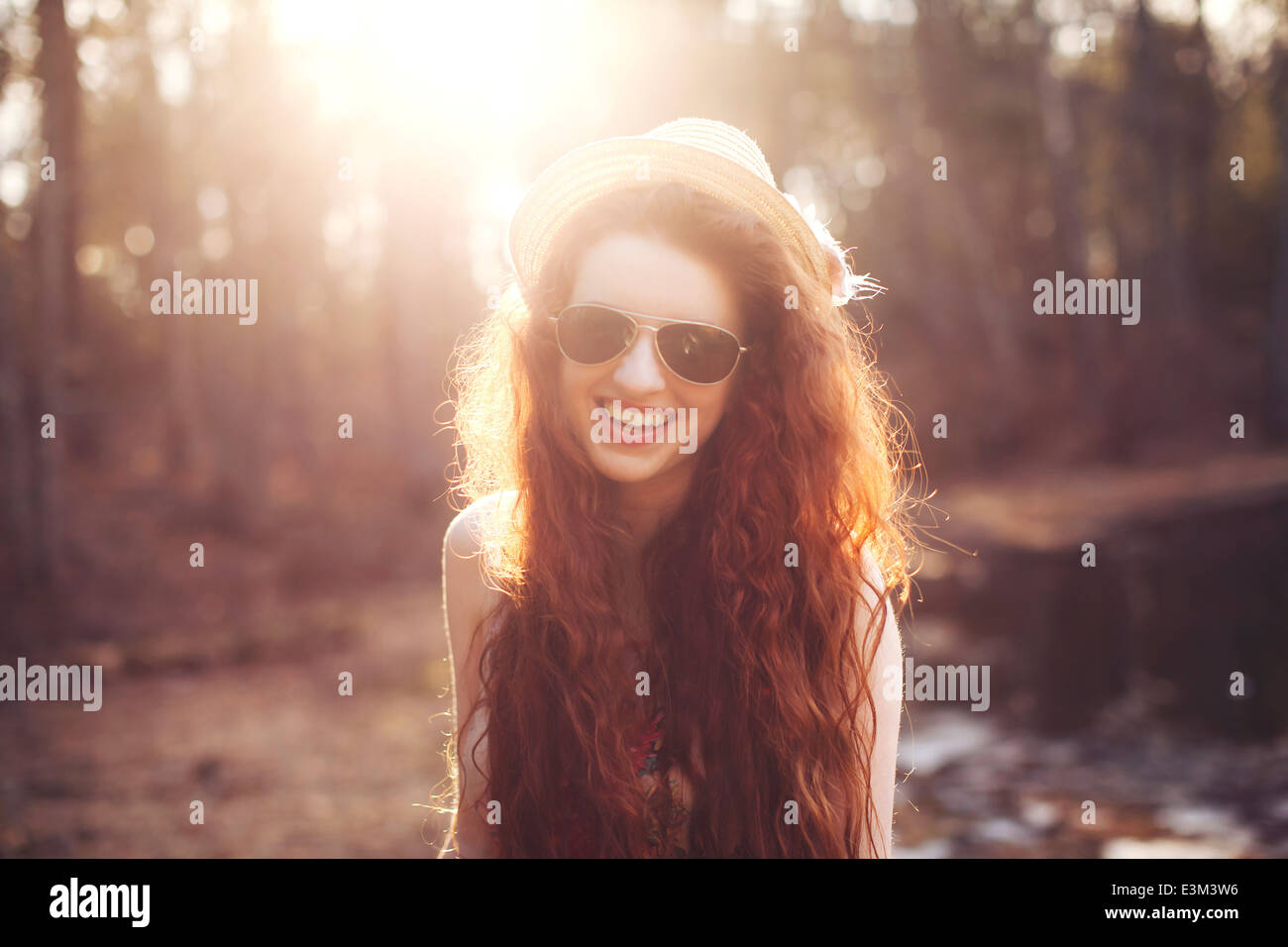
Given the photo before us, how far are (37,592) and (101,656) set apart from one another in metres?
1.17

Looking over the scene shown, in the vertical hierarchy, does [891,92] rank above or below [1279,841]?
above

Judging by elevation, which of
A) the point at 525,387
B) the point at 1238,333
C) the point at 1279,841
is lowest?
the point at 1279,841

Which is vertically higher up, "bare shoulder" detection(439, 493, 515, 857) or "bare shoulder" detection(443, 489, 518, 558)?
"bare shoulder" detection(443, 489, 518, 558)

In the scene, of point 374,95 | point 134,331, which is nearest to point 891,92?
point 374,95

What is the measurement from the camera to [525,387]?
231cm

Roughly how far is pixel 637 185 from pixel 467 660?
1071 millimetres

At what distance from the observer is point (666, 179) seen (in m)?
2.07

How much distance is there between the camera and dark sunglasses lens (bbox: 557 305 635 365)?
80.3 inches
